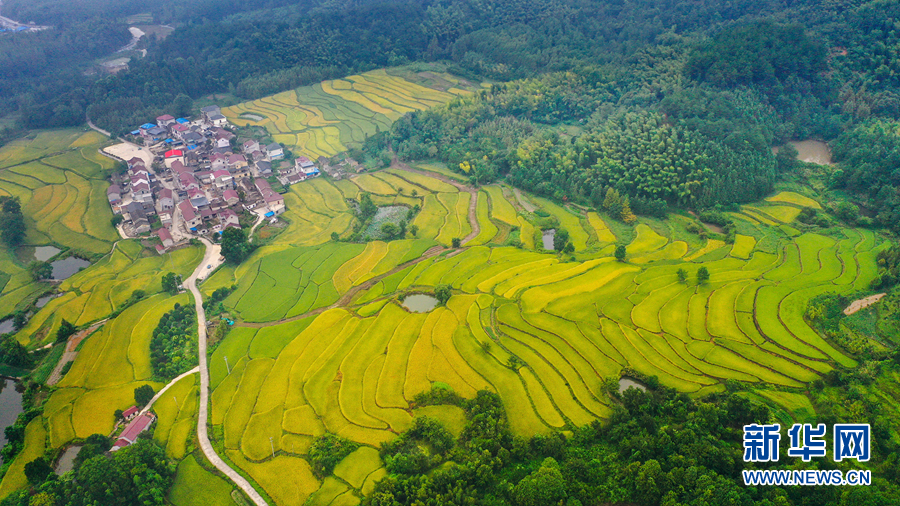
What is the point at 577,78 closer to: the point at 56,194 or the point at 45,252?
the point at 56,194

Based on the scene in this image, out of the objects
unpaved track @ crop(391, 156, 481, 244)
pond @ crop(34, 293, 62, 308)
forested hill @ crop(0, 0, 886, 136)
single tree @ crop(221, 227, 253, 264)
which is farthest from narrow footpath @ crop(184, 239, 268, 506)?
forested hill @ crop(0, 0, 886, 136)

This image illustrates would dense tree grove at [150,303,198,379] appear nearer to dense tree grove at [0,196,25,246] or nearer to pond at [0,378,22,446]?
pond at [0,378,22,446]

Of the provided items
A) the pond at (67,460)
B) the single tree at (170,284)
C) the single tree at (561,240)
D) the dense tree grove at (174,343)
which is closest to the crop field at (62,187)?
the single tree at (170,284)

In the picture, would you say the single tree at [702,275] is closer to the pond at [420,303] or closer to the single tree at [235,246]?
the pond at [420,303]

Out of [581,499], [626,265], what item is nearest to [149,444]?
[581,499]

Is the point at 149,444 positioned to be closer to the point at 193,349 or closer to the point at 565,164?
the point at 193,349

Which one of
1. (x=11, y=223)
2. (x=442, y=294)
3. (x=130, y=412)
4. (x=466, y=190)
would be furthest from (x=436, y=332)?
(x=11, y=223)
